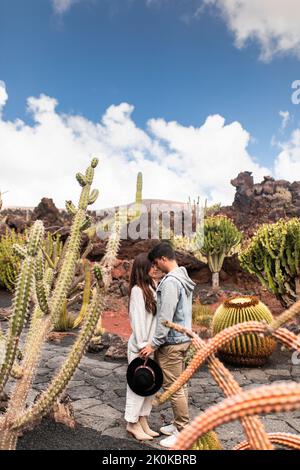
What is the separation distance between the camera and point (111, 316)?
414 inches

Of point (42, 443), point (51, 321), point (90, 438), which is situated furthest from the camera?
point (90, 438)

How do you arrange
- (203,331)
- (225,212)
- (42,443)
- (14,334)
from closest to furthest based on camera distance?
1. (14,334)
2. (42,443)
3. (203,331)
4. (225,212)

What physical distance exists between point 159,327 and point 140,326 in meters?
0.26

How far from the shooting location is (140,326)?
3443 millimetres

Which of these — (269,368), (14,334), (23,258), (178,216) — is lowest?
(269,368)

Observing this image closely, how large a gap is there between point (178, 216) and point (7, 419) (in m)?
20.7

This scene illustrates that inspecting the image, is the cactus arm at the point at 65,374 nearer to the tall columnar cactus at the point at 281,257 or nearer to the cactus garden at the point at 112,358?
the cactus garden at the point at 112,358

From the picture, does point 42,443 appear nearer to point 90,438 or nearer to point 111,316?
point 90,438

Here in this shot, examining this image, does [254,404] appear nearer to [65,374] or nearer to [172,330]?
[65,374]

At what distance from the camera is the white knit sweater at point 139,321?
3426mm

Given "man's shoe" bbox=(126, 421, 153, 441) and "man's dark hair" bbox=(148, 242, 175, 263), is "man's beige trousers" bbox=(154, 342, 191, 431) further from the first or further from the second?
"man's dark hair" bbox=(148, 242, 175, 263)

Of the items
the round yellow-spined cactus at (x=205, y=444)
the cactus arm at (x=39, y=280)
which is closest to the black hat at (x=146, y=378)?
the cactus arm at (x=39, y=280)

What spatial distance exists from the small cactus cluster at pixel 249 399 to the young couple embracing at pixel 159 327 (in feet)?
5.75

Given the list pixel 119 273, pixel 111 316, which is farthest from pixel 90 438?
pixel 119 273
